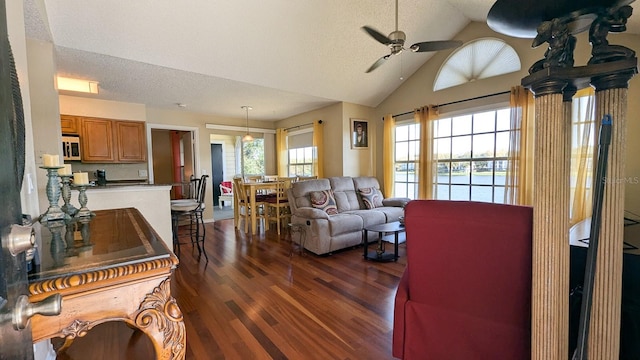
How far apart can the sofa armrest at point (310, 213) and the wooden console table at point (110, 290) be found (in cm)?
279

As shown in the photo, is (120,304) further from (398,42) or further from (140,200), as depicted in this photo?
(398,42)

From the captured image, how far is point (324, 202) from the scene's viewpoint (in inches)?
168

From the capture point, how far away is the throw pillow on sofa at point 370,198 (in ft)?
16.0

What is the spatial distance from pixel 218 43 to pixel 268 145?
165 inches

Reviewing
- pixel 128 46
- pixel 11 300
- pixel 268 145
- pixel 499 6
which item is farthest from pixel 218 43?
pixel 268 145

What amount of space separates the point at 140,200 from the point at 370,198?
3.58 m

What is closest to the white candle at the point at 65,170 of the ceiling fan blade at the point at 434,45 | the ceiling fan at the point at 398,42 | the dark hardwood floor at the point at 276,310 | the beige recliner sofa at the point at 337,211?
the dark hardwood floor at the point at 276,310

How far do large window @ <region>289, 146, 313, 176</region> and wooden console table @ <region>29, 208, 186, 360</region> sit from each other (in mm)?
5697

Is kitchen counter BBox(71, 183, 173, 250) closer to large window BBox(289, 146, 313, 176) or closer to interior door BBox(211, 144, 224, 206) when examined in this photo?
large window BBox(289, 146, 313, 176)

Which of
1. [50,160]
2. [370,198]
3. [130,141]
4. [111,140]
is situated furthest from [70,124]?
[370,198]

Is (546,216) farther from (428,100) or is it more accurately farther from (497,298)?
(428,100)

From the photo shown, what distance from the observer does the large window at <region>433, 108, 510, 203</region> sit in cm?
410

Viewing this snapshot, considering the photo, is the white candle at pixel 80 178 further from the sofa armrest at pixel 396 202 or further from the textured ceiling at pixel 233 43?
the sofa armrest at pixel 396 202

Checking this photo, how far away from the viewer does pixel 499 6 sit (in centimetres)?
102
